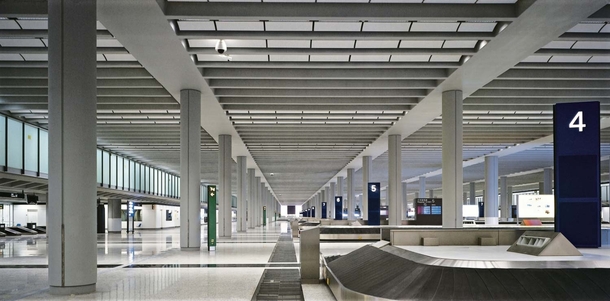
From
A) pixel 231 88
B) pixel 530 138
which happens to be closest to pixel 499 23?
pixel 231 88

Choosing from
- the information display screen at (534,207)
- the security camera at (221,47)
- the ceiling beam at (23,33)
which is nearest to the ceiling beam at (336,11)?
the security camera at (221,47)

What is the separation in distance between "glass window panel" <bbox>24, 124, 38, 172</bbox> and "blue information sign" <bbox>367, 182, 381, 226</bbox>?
2072cm

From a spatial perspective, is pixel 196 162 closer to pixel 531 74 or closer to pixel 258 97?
pixel 258 97

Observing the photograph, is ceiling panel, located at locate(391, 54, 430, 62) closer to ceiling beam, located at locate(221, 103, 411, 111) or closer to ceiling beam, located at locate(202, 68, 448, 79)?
ceiling beam, located at locate(202, 68, 448, 79)

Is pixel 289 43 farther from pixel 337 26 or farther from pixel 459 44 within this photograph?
pixel 459 44

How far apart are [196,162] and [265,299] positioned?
12938 millimetres

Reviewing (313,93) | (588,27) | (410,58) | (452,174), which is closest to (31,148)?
(313,93)

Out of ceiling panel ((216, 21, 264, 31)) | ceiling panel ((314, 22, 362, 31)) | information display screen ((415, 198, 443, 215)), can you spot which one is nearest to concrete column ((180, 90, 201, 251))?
ceiling panel ((216, 21, 264, 31))

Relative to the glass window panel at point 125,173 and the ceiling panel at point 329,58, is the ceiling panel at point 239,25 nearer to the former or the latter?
the ceiling panel at point 329,58

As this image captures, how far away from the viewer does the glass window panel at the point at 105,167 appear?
42213mm

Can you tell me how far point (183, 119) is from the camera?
22734 mm

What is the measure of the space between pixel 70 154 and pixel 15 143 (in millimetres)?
20483

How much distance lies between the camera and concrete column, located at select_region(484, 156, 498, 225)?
45750 millimetres

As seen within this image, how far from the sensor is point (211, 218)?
80.4 ft
